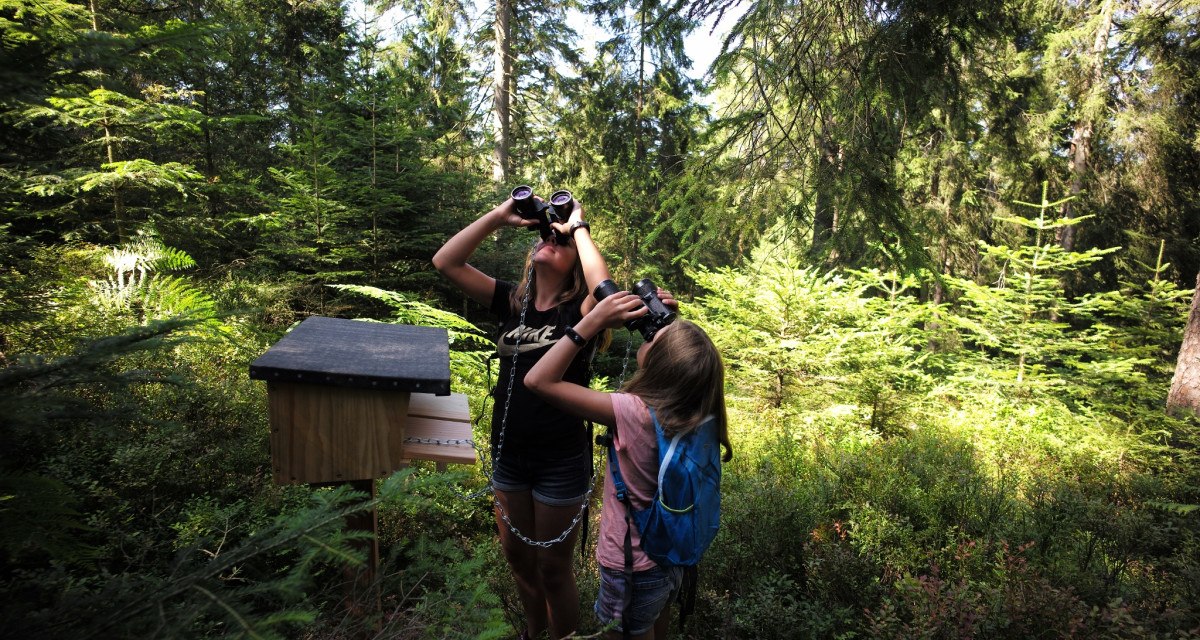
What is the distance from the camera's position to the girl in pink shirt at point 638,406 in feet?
6.56

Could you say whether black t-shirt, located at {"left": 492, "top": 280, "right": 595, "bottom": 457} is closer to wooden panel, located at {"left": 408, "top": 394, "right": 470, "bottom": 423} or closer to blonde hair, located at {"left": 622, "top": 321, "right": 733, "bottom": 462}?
wooden panel, located at {"left": 408, "top": 394, "right": 470, "bottom": 423}

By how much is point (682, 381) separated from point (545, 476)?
2.56 feet

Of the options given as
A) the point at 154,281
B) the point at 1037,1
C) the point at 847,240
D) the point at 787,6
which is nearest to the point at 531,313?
the point at 847,240

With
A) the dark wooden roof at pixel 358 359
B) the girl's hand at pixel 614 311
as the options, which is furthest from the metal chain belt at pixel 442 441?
the girl's hand at pixel 614 311

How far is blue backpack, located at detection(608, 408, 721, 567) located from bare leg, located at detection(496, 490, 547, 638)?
60 centimetres

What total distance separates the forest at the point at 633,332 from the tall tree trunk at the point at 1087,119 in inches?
2.7

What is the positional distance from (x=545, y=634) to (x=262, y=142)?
523 inches

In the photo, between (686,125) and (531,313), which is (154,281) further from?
(686,125)

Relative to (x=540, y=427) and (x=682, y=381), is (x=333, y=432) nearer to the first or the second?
(x=540, y=427)

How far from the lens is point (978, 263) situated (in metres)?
14.1

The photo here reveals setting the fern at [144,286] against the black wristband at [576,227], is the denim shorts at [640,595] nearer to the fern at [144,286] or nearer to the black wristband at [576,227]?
the black wristband at [576,227]

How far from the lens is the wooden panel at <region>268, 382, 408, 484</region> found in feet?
6.07

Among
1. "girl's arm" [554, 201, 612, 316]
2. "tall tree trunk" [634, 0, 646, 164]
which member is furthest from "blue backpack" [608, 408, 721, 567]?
"tall tree trunk" [634, 0, 646, 164]

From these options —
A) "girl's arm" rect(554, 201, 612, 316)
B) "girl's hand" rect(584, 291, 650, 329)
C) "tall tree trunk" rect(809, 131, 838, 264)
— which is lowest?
"girl's hand" rect(584, 291, 650, 329)
